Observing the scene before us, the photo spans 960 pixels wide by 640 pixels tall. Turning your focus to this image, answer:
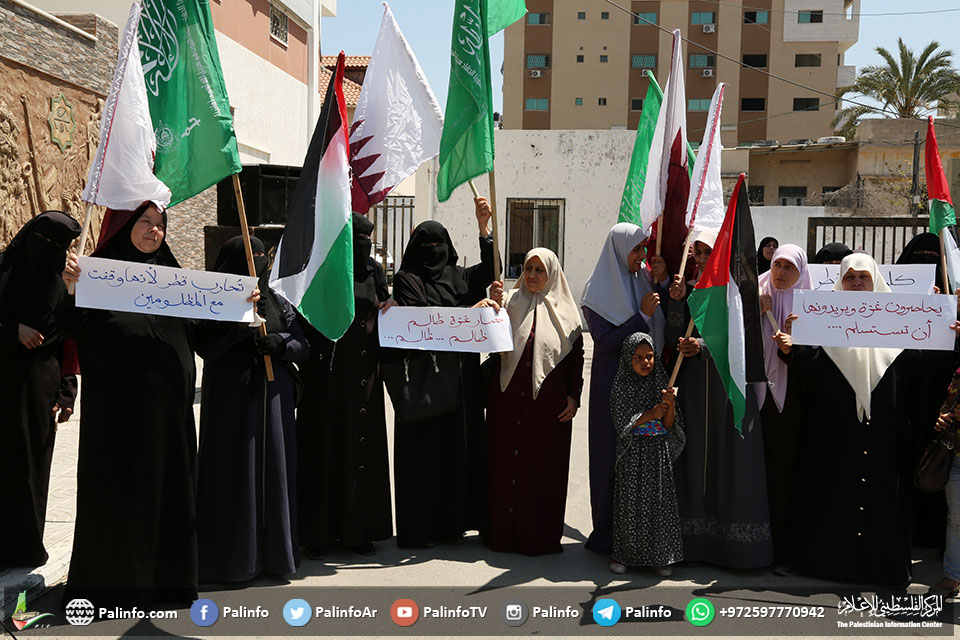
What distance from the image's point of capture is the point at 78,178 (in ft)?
35.9

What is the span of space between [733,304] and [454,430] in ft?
5.33

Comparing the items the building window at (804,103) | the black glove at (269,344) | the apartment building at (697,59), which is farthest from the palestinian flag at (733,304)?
the building window at (804,103)

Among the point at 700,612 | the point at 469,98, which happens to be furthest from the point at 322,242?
the point at 700,612

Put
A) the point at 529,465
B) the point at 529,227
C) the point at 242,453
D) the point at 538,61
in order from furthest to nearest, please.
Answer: the point at 538,61, the point at 529,227, the point at 529,465, the point at 242,453

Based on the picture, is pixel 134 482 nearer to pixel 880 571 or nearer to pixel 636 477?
pixel 636 477

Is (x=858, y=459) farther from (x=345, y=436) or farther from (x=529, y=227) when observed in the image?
(x=529, y=227)

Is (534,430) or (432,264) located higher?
(432,264)

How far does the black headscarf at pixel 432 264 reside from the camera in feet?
14.8

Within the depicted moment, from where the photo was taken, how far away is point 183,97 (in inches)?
147

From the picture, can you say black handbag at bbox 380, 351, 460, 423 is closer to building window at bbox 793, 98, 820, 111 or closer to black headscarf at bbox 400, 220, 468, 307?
black headscarf at bbox 400, 220, 468, 307

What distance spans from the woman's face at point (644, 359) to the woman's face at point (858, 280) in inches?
41.6

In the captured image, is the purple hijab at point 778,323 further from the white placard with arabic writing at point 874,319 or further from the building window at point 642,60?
the building window at point 642,60

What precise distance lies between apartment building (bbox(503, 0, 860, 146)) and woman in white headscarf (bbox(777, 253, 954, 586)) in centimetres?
4115

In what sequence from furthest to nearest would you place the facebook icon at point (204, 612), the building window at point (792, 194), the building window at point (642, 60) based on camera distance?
the building window at point (642, 60)
the building window at point (792, 194)
the facebook icon at point (204, 612)
